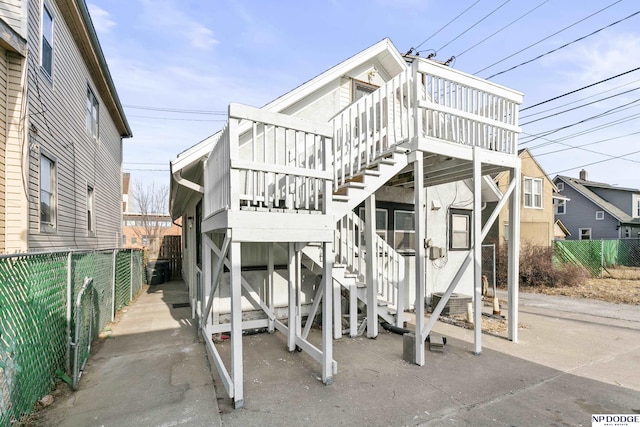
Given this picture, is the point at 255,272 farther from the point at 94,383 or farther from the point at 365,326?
the point at 94,383

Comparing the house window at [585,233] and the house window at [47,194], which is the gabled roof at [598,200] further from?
the house window at [47,194]

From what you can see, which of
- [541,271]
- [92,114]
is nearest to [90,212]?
[92,114]

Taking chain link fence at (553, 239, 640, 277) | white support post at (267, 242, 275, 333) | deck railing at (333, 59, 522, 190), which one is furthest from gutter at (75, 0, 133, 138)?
chain link fence at (553, 239, 640, 277)

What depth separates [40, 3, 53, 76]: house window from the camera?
5.80m

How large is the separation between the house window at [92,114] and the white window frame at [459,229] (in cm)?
950

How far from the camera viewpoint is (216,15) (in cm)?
720

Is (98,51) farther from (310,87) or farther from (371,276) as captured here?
(371,276)

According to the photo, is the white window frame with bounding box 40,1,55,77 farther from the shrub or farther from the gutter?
the shrub

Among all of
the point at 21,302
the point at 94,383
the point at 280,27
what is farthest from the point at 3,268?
the point at 280,27

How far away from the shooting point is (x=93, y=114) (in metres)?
8.91

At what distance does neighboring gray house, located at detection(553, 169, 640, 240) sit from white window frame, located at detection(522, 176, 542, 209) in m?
9.12

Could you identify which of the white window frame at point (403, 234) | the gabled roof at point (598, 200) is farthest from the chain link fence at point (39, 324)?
the gabled roof at point (598, 200)

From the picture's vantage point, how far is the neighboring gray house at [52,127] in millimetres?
4867

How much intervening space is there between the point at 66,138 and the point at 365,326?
705 centimetres
